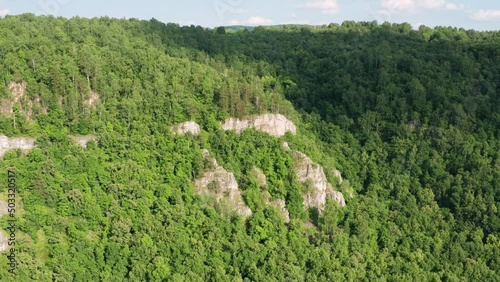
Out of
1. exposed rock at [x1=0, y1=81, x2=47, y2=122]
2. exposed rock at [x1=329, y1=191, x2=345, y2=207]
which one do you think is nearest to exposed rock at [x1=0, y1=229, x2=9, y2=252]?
exposed rock at [x1=0, y1=81, x2=47, y2=122]

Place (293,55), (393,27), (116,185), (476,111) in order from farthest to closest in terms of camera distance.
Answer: (393,27), (293,55), (476,111), (116,185)

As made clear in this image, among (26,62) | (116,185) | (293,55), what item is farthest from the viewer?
(293,55)

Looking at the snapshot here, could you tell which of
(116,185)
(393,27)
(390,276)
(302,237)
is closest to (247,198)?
(302,237)

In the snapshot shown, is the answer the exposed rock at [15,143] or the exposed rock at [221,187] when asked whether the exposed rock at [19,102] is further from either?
the exposed rock at [221,187]

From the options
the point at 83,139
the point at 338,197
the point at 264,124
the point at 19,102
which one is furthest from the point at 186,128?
the point at 338,197

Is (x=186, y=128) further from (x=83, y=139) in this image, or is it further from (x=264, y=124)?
(x=83, y=139)

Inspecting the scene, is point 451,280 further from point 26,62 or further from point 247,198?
point 26,62

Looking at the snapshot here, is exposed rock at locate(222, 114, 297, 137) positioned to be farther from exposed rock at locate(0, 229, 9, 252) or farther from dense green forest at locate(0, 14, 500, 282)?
exposed rock at locate(0, 229, 9, 252)
